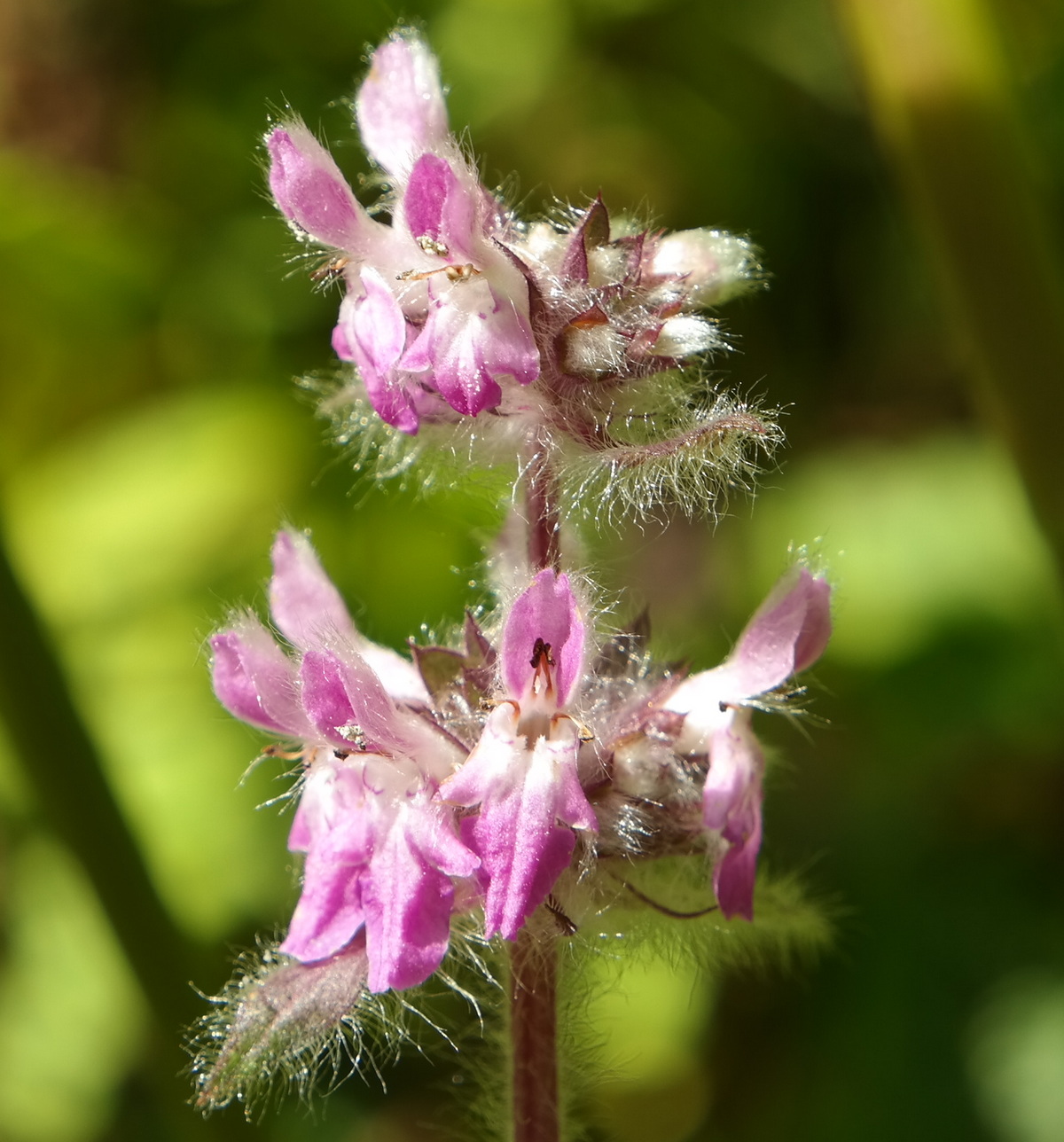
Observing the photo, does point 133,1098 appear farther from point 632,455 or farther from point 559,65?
point 559,65

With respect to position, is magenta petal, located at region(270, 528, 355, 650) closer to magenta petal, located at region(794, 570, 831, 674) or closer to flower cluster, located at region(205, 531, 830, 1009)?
flower cluster, located at region(205, 531, 830, 1009)

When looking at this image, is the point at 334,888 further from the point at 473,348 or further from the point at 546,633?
the point at 473,348

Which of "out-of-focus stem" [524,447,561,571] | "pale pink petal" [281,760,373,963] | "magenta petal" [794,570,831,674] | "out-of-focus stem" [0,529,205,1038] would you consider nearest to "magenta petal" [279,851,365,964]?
"pale pink petal" [281,760,373,963]

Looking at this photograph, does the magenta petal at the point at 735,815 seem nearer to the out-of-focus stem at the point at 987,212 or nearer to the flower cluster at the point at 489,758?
the flower cluster at the point at 489,758

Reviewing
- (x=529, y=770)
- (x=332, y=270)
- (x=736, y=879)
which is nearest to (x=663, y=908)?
(x=736, y=879)

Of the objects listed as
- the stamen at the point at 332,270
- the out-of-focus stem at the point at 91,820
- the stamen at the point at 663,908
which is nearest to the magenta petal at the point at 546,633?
the stamen at the point at 663,908
